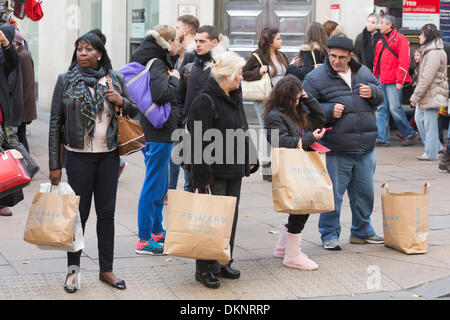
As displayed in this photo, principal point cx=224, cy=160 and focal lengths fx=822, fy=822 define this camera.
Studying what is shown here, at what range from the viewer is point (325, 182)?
6578 millimetres

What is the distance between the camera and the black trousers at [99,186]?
5.97 meters

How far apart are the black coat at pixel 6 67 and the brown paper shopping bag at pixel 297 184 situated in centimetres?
234

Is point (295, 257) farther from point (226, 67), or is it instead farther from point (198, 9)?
point (198, 9)

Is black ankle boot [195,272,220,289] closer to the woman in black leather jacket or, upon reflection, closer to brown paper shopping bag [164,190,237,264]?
brown paper shopping bag [164,190,237,264]

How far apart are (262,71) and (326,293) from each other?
179 inches

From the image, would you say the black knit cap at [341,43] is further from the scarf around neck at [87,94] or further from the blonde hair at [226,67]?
the scarf around neck at [87,94]

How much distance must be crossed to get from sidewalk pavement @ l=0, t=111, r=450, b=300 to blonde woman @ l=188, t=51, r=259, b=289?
200 mm

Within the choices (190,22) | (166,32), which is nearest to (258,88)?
(190,22)

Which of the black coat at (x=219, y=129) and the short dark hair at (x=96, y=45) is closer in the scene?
the short dark hair at (x=96, y=45)

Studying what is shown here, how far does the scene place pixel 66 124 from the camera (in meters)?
5.95

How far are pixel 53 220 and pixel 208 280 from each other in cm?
128

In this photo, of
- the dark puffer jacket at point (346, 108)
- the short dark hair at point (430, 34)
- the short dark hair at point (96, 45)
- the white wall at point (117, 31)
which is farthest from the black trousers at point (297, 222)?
the white wall at point (117, 31)

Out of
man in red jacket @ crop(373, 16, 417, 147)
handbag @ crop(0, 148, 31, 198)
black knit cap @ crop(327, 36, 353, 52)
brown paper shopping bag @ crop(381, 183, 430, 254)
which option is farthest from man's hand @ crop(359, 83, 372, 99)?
man in red jacket @ crop(373, 16, 417, 147)
